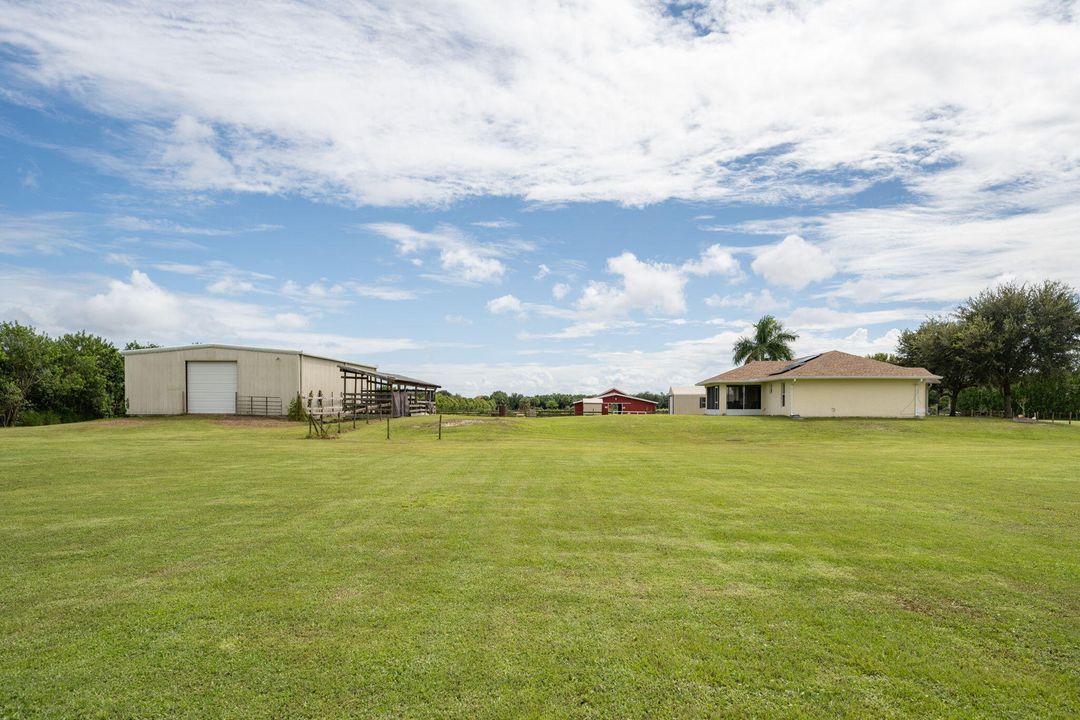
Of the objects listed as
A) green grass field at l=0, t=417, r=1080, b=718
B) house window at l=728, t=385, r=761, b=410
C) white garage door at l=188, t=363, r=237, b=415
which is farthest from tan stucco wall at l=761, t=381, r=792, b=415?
white garage door at l=188, t=363, r=237, b=415

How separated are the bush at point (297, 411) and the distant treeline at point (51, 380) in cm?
1713

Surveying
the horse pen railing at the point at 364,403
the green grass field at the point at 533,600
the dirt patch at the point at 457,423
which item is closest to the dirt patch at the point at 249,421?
the horse pen railing at the point at 364,403

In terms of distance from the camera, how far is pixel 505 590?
5.65 metres

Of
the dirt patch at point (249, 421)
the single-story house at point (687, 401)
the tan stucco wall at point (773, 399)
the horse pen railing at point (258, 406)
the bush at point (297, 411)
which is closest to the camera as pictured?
the dirt patch at point (249, 421)

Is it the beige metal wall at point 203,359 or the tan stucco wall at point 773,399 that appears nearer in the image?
the beige metal wall at point 203,359

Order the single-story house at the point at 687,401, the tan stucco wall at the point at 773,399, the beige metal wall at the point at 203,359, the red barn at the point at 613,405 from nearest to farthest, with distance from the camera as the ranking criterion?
the beige metal wall at the point at 203,359
the tan stucco wall at the point at 773,399
the single-story house at the point at 687,401
the red barn at the point at 613,405

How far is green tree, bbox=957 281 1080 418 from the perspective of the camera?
3959cm

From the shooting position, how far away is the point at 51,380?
46.0 metres

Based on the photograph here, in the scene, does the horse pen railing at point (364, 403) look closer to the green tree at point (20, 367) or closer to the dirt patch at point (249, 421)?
the dirt patch at point (249, 421)

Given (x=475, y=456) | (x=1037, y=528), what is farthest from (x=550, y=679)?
(x=475, y=456)

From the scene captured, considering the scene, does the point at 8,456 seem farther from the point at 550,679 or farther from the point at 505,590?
the point at 550,679

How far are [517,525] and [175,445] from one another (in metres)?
17.2

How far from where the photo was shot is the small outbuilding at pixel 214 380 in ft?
125

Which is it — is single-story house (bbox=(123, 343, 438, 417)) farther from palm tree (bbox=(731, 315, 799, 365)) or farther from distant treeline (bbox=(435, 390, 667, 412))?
palm tree (bbox=(731, 315, 799, 365))
